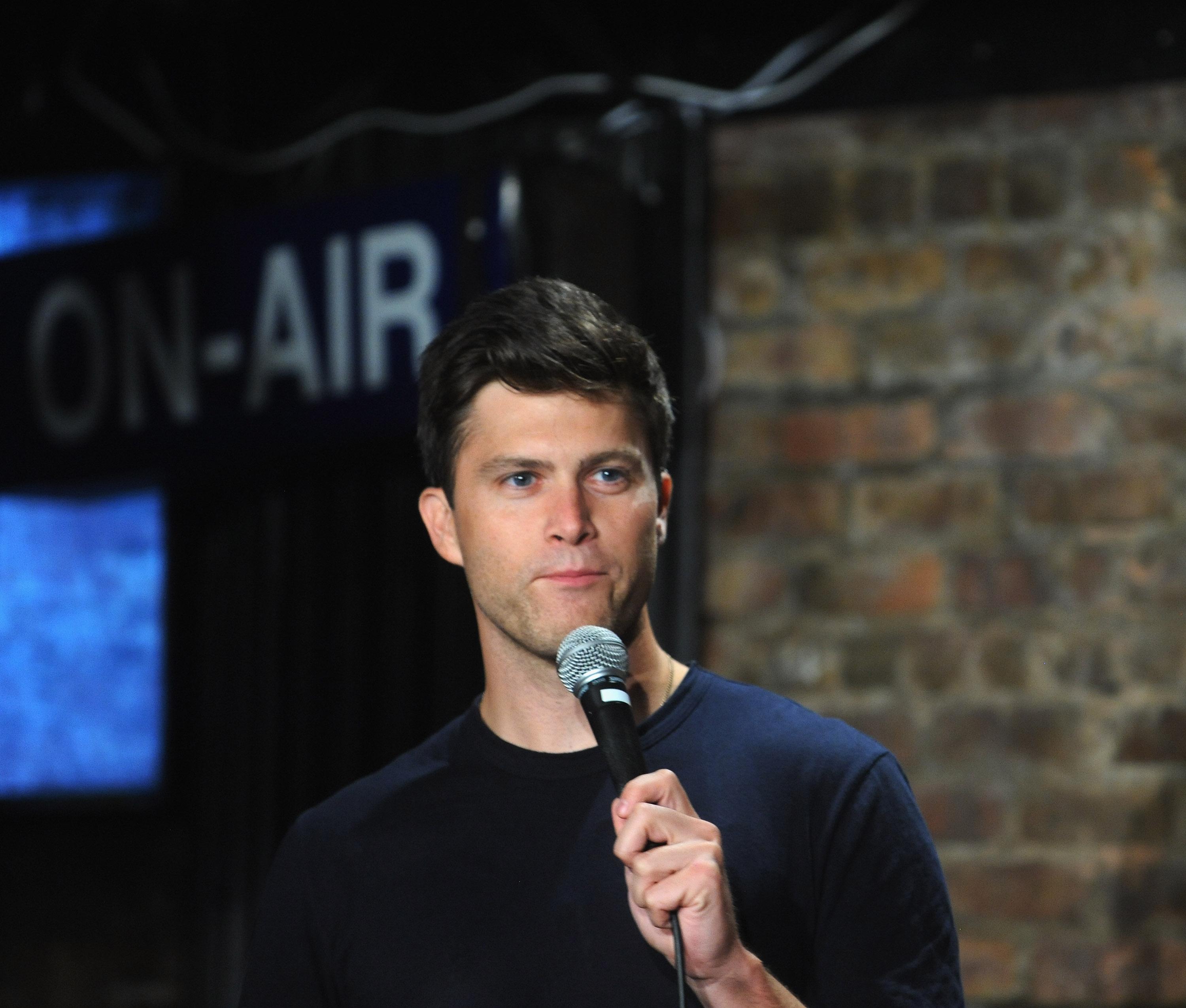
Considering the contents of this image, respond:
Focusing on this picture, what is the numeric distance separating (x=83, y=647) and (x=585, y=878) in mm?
2047

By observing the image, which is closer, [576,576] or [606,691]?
[606,691]

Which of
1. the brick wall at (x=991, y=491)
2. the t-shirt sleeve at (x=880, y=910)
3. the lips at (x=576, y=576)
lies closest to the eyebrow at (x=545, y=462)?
the lips at (x=576, y=576)

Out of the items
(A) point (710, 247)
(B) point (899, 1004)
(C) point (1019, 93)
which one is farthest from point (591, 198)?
(B) point (899, 1004)

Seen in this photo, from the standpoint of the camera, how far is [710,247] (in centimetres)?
293

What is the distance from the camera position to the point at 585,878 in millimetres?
1481

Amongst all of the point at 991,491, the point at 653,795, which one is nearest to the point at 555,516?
the point at 653,795

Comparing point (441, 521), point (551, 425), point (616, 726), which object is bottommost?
point (616, 726)

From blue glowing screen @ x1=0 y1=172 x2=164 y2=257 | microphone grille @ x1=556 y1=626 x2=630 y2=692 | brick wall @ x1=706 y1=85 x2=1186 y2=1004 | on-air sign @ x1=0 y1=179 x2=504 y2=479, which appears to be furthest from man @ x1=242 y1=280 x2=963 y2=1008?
blue glowing screen @ x1=0 y1=172 x2=164 y2=257

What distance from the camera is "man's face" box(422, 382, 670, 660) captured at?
4.92 feet

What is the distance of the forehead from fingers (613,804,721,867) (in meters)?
0.47

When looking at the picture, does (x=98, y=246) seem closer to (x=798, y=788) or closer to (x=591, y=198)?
(x=591, y=198)

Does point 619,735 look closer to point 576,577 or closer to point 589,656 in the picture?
point 589,656

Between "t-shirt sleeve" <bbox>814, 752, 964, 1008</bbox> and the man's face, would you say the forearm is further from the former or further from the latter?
the man's face

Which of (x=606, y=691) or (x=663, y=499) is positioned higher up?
(x=663, y=499)
